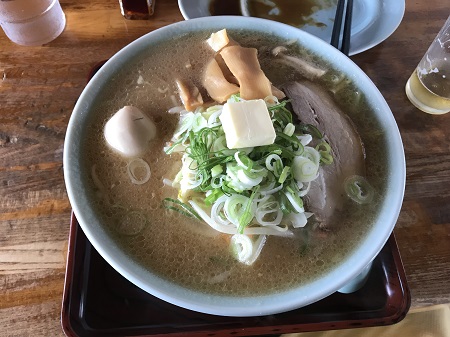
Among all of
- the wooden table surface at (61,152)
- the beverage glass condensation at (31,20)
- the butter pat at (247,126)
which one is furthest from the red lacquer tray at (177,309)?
the beverage glass condensation at (31,20)

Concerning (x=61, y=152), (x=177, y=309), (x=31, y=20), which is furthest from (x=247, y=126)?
(x=31, y=20)

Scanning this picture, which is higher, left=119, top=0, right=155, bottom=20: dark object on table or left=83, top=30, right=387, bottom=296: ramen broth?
left=119, top=0, right=155, bottom=20: dark object on table

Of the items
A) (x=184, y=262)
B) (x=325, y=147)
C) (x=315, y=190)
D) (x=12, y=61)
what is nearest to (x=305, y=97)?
(x=325, y=147)

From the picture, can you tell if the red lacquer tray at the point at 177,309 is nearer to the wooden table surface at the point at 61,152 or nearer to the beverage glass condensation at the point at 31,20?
the wooden table surface at the point at 61,152

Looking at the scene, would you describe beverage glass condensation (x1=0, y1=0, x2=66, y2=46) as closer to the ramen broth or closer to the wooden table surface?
the wooden table surface

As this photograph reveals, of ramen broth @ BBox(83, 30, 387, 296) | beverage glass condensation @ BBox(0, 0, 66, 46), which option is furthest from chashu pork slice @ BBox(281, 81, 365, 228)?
beverage glass condensation @ BBox(0, 0, 66, 46)

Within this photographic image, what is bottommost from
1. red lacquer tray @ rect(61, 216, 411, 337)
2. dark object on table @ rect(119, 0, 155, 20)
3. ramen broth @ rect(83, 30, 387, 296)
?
red lacquer tray @ rect(61, 216, 411, 337)

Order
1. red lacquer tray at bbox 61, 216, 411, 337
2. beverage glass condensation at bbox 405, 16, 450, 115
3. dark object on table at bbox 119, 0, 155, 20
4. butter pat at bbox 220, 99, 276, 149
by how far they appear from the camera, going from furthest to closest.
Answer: dark object on table at bbox 119, 0, 155, 20 → beverage glass condensation at bbox 405, 16, 450, 115 → red lacquer tray at bbox 61, 216, 411, 337 → butter pat at bbox 220, 99, 276, 149
